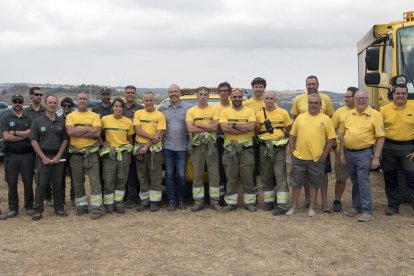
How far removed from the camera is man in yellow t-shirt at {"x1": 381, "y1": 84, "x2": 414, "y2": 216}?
21.5 ft

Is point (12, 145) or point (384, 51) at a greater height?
point (384, 51)

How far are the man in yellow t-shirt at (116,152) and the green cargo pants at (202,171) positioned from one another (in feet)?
3.46

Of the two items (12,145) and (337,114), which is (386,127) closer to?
(337,114)

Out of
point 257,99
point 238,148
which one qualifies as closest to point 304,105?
point 257,99

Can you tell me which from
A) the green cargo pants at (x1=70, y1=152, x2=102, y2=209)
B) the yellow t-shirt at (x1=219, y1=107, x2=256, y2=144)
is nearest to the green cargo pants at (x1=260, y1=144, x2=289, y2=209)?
the yellow t-shirt at (x1=219, y1=107, x2=256, y2=144)

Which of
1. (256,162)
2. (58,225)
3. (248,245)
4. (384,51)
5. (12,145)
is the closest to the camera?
(248,245)

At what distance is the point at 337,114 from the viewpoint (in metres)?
7.12

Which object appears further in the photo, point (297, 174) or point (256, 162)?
point (256, 162)

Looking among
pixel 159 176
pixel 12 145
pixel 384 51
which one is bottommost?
pixel 159 176

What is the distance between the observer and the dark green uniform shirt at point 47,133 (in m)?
6.75

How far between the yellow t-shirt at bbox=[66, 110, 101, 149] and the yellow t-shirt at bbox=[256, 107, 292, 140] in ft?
8.16

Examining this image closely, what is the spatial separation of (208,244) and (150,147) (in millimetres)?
2172

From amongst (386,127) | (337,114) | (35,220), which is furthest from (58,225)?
(386,127)

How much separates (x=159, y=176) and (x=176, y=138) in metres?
0.67
